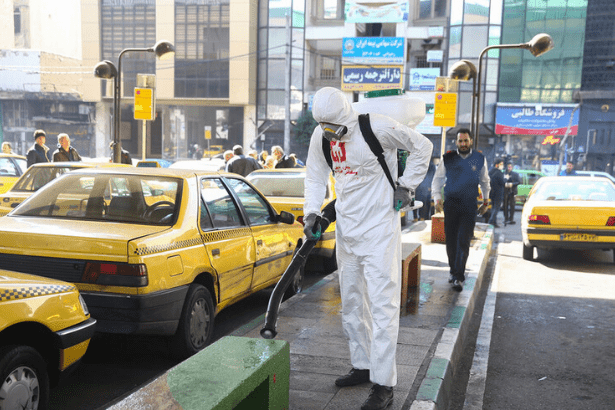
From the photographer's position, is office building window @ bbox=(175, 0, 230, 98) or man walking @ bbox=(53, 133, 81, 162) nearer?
man walking @ bbox=(53, 133, 81, 162)

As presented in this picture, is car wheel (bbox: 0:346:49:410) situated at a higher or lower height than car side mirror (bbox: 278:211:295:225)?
lower

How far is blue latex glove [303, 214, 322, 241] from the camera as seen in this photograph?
380 centimetres

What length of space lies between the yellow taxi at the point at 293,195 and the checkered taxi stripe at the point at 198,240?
246 cm

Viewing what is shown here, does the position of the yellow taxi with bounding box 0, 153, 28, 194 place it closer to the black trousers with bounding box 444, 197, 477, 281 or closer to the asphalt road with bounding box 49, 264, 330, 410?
the asphalt road with bounding box 49, 264, 330, 410

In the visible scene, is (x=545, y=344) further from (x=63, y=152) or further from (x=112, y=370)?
(x=63, y=152)

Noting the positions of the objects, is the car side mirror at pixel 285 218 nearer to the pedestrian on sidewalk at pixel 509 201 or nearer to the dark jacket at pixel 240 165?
the dark jacket at pixel 240 165

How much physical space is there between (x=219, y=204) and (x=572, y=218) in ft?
21.4

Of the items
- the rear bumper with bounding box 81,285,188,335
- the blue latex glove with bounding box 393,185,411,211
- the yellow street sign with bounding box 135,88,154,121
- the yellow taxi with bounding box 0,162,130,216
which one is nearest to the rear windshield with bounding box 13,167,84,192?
the yellow taxi with bounding box 0,162,130,216

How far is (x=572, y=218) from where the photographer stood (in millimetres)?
9742

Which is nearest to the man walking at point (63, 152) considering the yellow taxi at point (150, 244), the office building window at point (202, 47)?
the yellow taxi at point (150, 244)

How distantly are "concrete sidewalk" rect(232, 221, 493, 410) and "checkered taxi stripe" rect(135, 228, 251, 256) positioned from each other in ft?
2.51

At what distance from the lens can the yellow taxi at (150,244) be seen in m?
4.12

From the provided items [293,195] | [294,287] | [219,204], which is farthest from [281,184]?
[219,204]

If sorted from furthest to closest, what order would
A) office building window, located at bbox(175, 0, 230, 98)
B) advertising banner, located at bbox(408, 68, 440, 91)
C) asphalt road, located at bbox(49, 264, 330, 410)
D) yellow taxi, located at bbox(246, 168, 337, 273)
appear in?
1. office building window, located at bbox(175, 0, 230, 98)
2. advertising banner, located at bbox(408, 68, 440, 91)
3. yellow taxi, located at bbox(246, 168, 337, 273)
4. asphalt road, located at bbox(49, 264, 330, 410)
